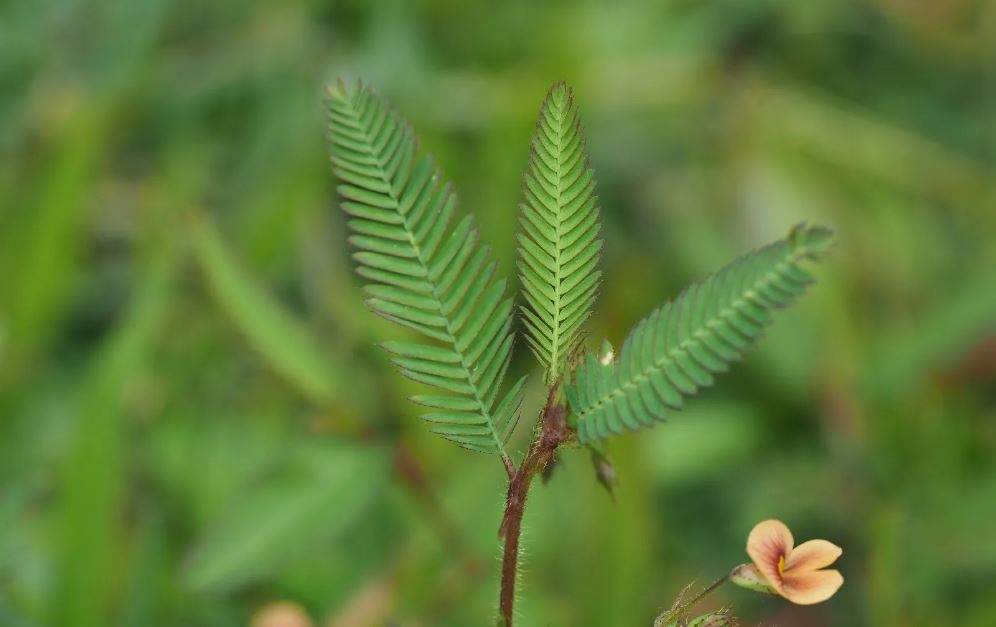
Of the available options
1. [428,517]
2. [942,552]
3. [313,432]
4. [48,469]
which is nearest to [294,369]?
[313,432]

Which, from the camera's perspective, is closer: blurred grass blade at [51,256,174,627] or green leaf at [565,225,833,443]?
green leaf at [565,225,833,443]

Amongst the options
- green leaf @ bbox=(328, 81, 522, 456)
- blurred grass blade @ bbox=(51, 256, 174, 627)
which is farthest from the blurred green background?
green leaf @ bbox=(328, 81, 522, 456)

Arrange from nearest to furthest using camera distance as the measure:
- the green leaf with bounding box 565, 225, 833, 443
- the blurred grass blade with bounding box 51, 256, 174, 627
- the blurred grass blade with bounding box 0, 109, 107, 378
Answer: the green leaf with bounding box 565, 225, 833, 443
the blurred grass blade with bounding box 51, 256, 174, 627
the blurred grass blade with bounding box 0, 109, 107, 378

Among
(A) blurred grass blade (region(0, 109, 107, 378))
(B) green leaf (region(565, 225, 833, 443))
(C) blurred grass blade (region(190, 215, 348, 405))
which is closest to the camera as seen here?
(B) green leaf (region(565, 225, 833, 443))

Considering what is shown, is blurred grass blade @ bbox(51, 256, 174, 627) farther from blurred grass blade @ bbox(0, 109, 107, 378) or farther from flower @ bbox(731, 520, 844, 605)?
flower @ bbox(731, 520, 844, 605)

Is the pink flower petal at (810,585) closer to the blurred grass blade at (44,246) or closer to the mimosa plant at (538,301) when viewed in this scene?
the mimosa plant at (538,301)

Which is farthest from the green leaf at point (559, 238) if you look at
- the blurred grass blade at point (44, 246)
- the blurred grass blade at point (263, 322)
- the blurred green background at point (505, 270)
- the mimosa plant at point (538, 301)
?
the blurred grass blade at point (44, 246)

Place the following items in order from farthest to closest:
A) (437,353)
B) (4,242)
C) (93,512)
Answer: (4,242)
(93,512)
(437,353)

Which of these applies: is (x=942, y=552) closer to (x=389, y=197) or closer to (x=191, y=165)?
(x=389, y=197)
